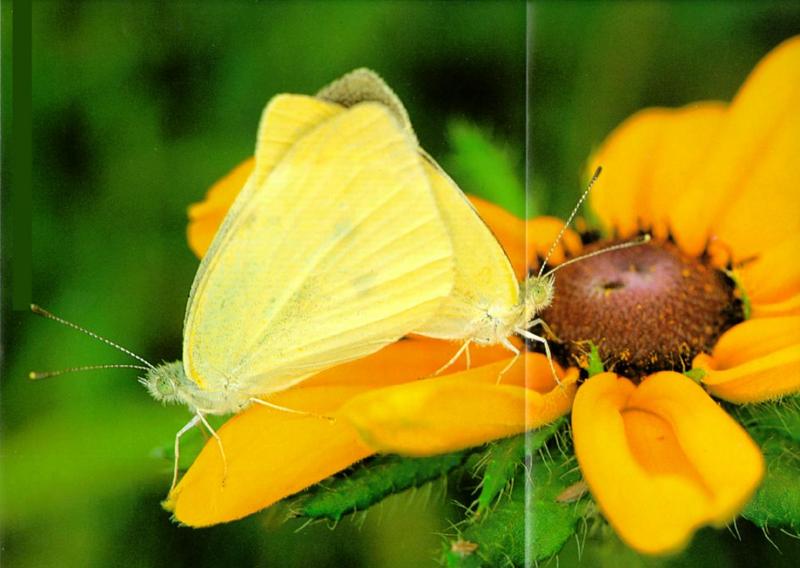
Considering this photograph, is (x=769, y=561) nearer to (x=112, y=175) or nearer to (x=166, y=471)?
(x=166, y=471)

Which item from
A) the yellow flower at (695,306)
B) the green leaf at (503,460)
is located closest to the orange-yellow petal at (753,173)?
the yellow flower at (695,306)

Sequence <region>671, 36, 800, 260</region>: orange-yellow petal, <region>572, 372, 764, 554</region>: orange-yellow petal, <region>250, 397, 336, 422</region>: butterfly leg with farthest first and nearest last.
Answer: <region>671, 36, 800, 260</region>: orange-yellow petal < <region>250, 397, 336, 422</region>: butterfly leg < <region>572, 372, 764, 554</region>: orange-yellow petal

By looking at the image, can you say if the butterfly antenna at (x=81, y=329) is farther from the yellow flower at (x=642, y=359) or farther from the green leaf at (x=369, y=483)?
the green leaf at (x=369, y=483)

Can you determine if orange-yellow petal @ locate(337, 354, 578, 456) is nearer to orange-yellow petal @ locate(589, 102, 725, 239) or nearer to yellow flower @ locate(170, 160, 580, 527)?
yellow flower @ locate(170, 160, 580, 527)

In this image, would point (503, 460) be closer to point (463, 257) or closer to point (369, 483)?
point (369, 483)

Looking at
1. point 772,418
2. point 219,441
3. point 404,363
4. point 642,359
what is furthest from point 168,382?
point 772,418

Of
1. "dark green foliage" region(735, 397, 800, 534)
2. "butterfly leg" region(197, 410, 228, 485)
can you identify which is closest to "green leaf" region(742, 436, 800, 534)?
"dark green foliage" region(735, 397, 800, 534)
